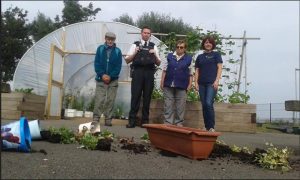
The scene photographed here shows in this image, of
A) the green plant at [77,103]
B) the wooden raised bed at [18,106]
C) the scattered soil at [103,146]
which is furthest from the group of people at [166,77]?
the green plant at [77,103]

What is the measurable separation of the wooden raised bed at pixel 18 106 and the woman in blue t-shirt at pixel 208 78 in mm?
5188

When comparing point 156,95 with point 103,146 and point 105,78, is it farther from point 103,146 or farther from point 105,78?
point 103,146

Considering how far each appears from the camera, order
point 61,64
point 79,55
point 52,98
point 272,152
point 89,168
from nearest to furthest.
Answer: point 89,168, point 272,152, point 52,98, point 61,64, point 79,55

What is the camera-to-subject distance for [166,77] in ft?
26.5

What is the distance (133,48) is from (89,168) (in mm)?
4803

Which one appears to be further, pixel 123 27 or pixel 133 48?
pixel 123 27

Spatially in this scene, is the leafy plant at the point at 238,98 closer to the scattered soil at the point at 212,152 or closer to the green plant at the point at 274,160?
the scattered soil at the point at 212,152

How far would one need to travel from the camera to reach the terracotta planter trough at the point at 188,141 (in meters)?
5.06

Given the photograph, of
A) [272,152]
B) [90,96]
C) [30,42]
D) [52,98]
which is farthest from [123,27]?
[30,42]

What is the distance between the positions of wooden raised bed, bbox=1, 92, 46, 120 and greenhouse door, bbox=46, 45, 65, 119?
758 mm

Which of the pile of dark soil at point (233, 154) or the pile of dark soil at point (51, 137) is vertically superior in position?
the pile of dark soil at point (51, 137)

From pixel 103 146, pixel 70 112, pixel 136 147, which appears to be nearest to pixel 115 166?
pixel 103 146

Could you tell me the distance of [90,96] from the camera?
605 inches

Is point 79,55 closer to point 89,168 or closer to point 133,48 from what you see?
point 133,48
